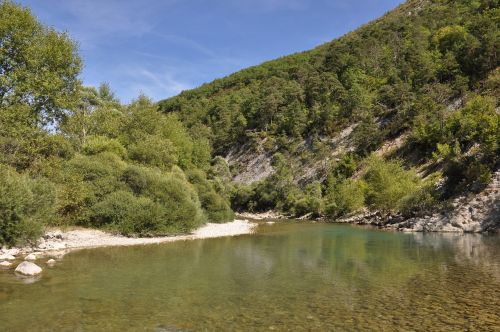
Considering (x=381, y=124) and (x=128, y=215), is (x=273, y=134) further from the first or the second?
(x=128, y=215)

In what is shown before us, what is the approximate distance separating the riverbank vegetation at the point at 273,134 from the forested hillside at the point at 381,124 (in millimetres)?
399

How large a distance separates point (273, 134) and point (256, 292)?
352 feet

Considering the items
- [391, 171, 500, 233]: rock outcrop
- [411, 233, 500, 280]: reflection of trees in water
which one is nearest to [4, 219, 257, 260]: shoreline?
[411, 233, 500, 280]: reflection of trees in water

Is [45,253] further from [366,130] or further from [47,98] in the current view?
[366,130]

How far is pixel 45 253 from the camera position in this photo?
26.5 metres

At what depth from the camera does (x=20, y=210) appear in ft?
88.1

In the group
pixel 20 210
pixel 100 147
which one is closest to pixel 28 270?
pixel 20 210

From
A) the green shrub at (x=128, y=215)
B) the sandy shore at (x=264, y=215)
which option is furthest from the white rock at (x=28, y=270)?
the sandy shore at (x=264, y=215)

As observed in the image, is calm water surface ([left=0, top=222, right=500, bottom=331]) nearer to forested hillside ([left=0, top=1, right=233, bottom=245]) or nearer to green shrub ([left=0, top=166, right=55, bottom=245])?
green shrub ([left=0, top=166, right=55, bottom=245])

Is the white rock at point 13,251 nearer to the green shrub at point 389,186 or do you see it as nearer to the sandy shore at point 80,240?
the sandy shore at point 80,240

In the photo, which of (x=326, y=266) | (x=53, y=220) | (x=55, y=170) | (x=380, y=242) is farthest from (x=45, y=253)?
(x=380, y=242)

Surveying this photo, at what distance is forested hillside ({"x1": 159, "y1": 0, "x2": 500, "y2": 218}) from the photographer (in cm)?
6431

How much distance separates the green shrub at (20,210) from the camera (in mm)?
26266

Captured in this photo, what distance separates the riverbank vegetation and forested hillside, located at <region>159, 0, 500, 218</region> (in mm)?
399
